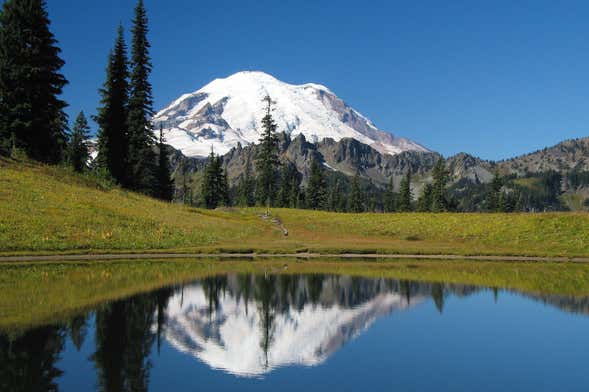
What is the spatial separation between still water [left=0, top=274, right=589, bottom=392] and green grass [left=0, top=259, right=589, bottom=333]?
1.66 metres

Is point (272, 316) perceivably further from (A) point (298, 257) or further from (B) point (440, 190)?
(B) point (440, 190)

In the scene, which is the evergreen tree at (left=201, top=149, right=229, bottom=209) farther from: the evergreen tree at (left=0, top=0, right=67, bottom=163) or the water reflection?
the water reflection

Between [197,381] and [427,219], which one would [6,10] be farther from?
[197,381]

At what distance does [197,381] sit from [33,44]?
185 feet

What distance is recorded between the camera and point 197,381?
40.5 feet

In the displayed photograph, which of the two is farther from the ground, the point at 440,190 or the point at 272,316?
the point at 440,190

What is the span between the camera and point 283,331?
17.8m

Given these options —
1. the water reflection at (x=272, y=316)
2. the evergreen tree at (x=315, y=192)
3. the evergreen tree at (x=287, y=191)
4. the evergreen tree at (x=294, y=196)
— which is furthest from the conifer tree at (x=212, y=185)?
the water reflection at (x=272, y=316)

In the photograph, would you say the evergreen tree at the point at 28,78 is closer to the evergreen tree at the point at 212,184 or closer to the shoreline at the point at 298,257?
the shoreline at the point at 298,257

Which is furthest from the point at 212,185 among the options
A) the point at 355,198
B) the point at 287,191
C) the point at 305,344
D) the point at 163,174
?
the point at 305,344

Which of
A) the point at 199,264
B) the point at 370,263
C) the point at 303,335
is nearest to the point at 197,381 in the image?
the point at 303,335

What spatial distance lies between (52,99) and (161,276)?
130 feet

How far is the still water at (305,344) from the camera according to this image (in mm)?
12562

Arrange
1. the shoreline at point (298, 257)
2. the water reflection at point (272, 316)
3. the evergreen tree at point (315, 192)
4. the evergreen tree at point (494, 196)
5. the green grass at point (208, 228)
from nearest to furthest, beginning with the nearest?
the water reflection at point (272, 316) < the shoreline at point (298, 257) < the green grass at point (208, 228) < the evergreen tree at point (315, 192) < the evergreen tree at point (494, 196)
